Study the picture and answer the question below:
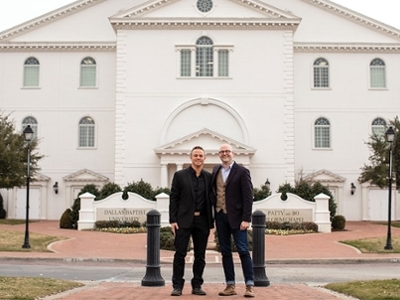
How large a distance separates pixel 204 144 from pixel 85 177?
8.78m

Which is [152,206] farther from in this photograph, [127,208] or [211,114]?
[211,114]

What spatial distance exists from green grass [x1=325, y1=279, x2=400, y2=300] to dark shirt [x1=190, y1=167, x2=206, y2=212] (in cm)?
267

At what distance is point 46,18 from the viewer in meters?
45.7

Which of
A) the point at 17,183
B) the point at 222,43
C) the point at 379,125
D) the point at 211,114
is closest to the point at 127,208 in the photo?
the point at 17,183

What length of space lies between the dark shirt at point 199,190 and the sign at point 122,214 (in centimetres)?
2244

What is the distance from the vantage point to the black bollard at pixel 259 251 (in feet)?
38.5

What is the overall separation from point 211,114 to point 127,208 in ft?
34.8

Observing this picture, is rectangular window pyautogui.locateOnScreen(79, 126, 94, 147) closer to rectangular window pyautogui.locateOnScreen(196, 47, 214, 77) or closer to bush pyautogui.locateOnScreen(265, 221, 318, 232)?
rectangular window pyautogui.locateOnScreen(196, 47, 214, 77)

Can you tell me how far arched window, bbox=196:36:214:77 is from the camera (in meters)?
41.7

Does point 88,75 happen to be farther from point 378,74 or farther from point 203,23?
point 378,74

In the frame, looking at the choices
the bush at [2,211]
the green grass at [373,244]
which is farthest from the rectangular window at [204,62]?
the green grass at [373,244]

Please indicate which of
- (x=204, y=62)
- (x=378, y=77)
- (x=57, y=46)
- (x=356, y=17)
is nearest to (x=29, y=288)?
(x=204, y=62)

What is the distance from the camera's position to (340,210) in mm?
44312

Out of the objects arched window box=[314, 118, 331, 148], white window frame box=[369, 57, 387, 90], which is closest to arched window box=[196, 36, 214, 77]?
arched window box=[314, 118, 331, 148]
